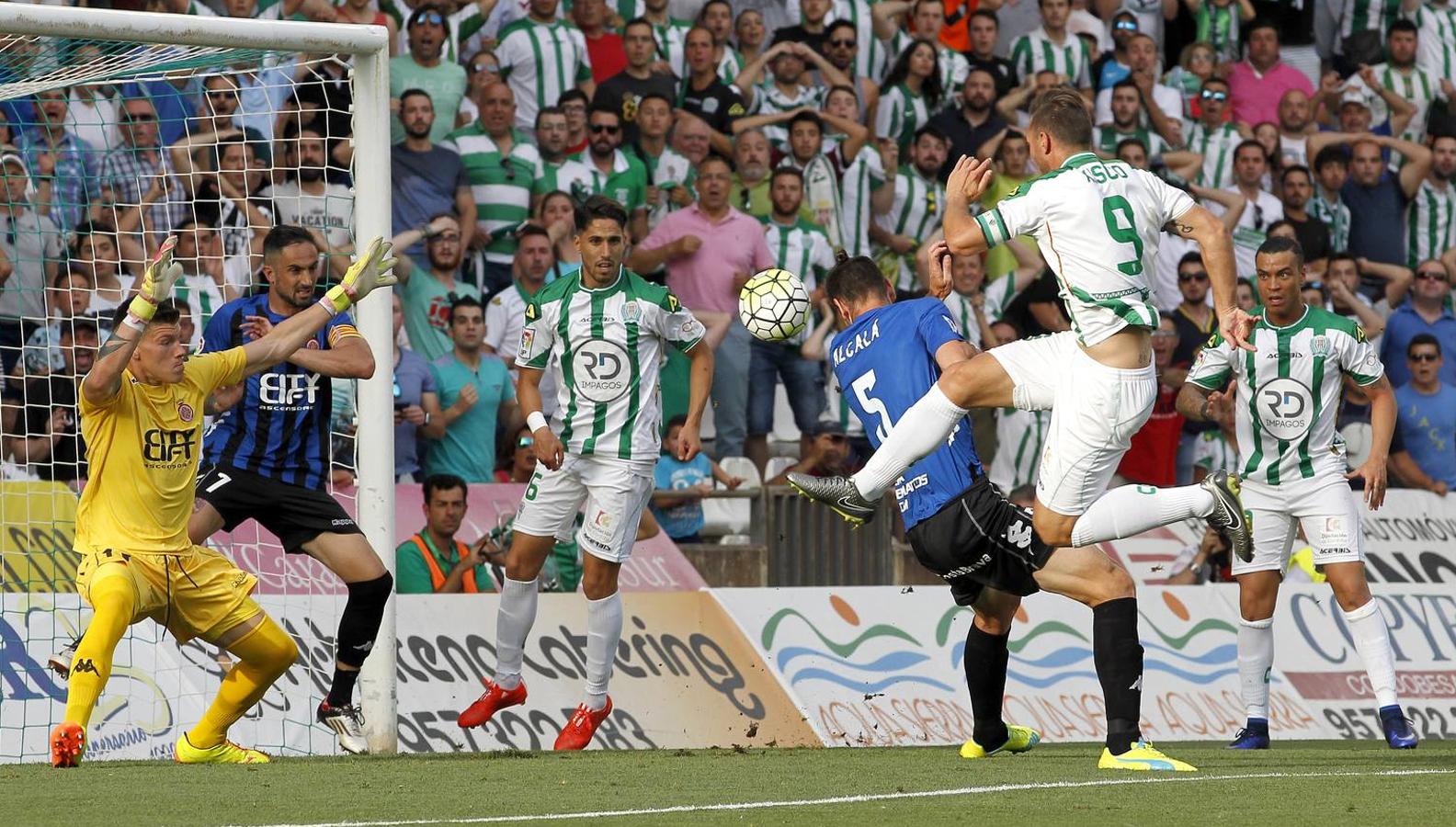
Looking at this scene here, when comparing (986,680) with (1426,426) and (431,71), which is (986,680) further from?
(1426,426)

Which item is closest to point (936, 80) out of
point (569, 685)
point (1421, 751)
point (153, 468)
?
point (569, 685)

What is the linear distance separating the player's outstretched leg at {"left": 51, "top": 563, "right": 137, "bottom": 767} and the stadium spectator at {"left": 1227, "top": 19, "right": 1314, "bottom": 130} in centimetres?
1289

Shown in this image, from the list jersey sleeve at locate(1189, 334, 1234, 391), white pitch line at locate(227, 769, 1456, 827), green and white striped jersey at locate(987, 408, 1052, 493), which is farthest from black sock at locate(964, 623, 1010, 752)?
green and white striped jersey at locate(987, 408, 1052, 493)

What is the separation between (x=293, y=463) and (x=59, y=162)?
4.01 m

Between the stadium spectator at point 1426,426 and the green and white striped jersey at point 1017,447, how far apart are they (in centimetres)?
309

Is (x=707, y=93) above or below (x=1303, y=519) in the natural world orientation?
above

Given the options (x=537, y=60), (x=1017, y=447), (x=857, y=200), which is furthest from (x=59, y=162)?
(x=1017, y=447)

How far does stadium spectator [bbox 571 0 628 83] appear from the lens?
51.0 feet

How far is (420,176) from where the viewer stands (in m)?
13.8

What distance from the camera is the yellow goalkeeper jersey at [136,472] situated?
26.5 feet

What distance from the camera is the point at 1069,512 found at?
761 cm

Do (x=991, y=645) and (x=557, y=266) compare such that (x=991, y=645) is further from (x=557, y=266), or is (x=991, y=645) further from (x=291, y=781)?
(x=557, y=266)

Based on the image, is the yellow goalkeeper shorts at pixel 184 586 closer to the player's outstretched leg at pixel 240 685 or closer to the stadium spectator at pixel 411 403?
the player's outstretched leg at pixel 240 685

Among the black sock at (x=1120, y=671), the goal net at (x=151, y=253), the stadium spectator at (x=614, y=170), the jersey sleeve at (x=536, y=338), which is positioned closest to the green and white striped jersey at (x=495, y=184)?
the stadium spectator at (x=614, y=170)
